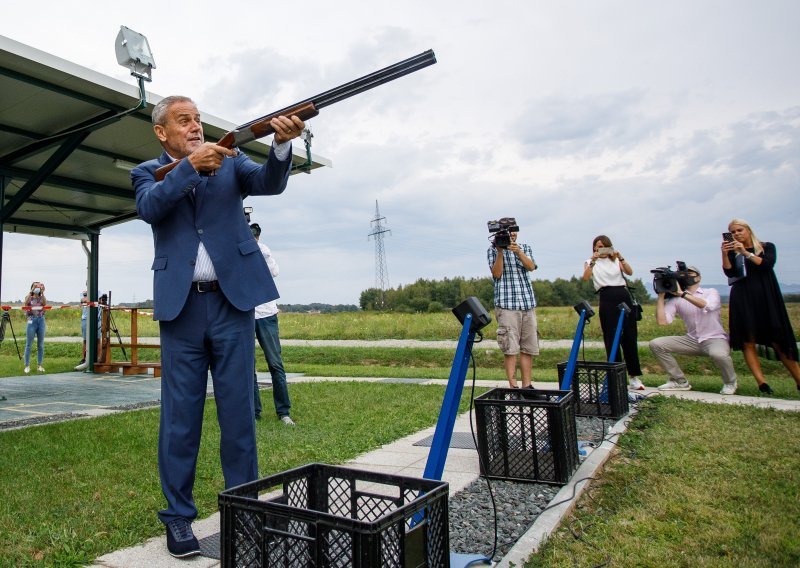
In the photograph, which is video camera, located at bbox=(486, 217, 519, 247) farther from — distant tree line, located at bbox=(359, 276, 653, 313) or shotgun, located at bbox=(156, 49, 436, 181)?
distant tree line, located at bbox=(359, 276, 653, 313)

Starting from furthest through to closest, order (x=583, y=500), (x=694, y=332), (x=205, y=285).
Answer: (x=694, y=332), (x=583, y=500), (x=205, y=285)

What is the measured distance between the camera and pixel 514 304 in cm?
596

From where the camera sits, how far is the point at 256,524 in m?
1.80

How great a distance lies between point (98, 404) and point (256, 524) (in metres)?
5.97

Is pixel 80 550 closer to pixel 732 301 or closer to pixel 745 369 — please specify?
pixel 732 301

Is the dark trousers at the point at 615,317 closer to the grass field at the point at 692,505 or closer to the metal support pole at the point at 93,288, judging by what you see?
the grass field at the point at 692,505

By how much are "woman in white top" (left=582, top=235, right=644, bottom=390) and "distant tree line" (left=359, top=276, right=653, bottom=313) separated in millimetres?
9791

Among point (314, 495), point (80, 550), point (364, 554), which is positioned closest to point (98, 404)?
point (80, 550)

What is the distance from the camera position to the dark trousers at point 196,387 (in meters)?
2.49

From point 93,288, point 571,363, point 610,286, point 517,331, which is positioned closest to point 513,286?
point 517,331

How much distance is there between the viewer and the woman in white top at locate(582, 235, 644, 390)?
6.59 m

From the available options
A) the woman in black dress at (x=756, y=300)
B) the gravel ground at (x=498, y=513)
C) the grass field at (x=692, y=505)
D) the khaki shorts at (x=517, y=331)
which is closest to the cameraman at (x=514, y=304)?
the khaki shorts at (x=517, y=331)

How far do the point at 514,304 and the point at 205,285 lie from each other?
13.1 feet

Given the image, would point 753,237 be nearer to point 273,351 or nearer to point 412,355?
point 273,351
